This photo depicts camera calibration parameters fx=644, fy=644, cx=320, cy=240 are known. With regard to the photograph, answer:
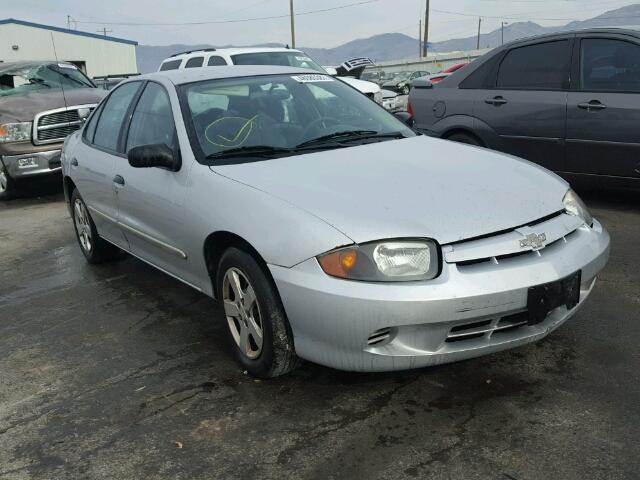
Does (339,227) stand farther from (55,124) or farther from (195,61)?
(195,61)

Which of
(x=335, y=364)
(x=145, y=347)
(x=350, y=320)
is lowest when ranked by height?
(x=145, y=347)

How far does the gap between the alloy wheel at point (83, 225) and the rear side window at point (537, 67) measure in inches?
156

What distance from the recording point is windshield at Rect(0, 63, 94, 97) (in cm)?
913

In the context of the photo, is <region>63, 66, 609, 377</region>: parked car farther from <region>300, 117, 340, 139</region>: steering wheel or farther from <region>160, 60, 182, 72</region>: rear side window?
<region>160, 60, 182, 72</region>: rear side window

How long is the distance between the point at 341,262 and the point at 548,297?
875mm

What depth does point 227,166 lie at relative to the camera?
3332 mm

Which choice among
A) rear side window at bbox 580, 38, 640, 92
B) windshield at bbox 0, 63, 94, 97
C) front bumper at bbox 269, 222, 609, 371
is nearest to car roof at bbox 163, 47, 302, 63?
windshield at bbox 0, 63, 94, 97

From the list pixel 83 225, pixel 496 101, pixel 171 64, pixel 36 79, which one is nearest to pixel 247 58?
pixel 171 64

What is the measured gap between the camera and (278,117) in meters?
3.81

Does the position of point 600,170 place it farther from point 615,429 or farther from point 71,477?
point 71,477

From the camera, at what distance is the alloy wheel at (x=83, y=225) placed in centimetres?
521

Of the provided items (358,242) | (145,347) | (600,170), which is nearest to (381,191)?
(358,242)

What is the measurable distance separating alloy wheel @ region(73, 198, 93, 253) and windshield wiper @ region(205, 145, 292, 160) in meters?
2.15

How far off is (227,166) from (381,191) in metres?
0.88
